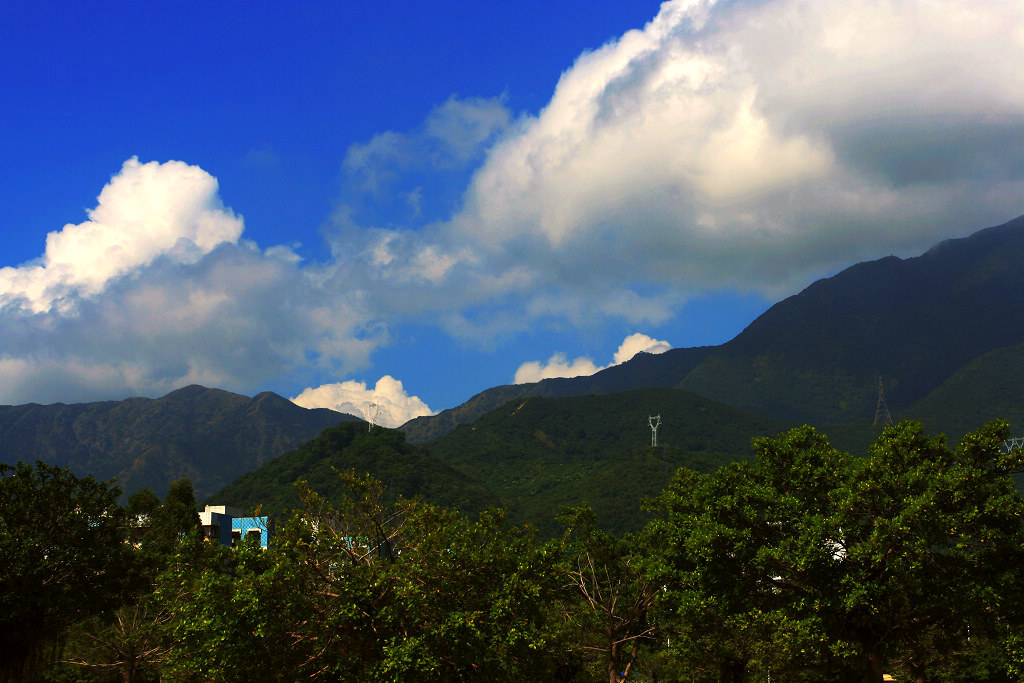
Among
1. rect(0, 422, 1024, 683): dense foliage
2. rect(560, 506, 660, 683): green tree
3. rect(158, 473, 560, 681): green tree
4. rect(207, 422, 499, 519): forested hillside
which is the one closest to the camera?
rect(158, 473, 560, 681): green tree

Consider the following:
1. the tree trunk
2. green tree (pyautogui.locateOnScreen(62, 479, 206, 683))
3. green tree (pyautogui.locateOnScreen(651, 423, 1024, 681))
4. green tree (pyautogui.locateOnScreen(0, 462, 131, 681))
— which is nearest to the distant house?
green tree (pyautogui.locateOnScreen(62, 479, 206, 683))

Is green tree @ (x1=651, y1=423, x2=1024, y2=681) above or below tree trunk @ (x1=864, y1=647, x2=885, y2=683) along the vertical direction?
above

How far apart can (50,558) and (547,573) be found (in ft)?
59.0

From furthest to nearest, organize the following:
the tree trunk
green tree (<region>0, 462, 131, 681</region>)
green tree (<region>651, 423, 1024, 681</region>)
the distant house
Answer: the distant house
green tree (<region>0, 462, 131, 681</region>)
the tree trunk
green tree (<region>651, 423, 1024, 681</region>)

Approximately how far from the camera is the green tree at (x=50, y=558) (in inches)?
1127

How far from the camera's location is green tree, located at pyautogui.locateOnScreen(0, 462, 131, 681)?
28625 mm

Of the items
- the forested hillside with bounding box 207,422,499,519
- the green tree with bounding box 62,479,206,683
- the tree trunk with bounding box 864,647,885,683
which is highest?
the forested hillside with bounding box 207,422,499,519

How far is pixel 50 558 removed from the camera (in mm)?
29516

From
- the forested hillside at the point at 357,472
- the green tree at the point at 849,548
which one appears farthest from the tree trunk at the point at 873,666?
the forested hillside at the point at 357,472

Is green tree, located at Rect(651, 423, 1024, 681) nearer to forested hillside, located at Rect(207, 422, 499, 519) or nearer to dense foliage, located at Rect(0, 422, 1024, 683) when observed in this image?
dense foliage, located at Rect(0, 422, 1024, 683)

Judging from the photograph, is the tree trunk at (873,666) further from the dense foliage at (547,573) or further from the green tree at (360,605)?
the green tree at (360,605)

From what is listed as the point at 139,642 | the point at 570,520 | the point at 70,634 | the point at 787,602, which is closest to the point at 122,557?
the point at 139,642

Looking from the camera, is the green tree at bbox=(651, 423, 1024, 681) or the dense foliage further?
the green tree at bbox=(651, 423, 1024, 681)

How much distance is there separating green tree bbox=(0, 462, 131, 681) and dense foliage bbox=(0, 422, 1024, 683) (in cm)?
8
